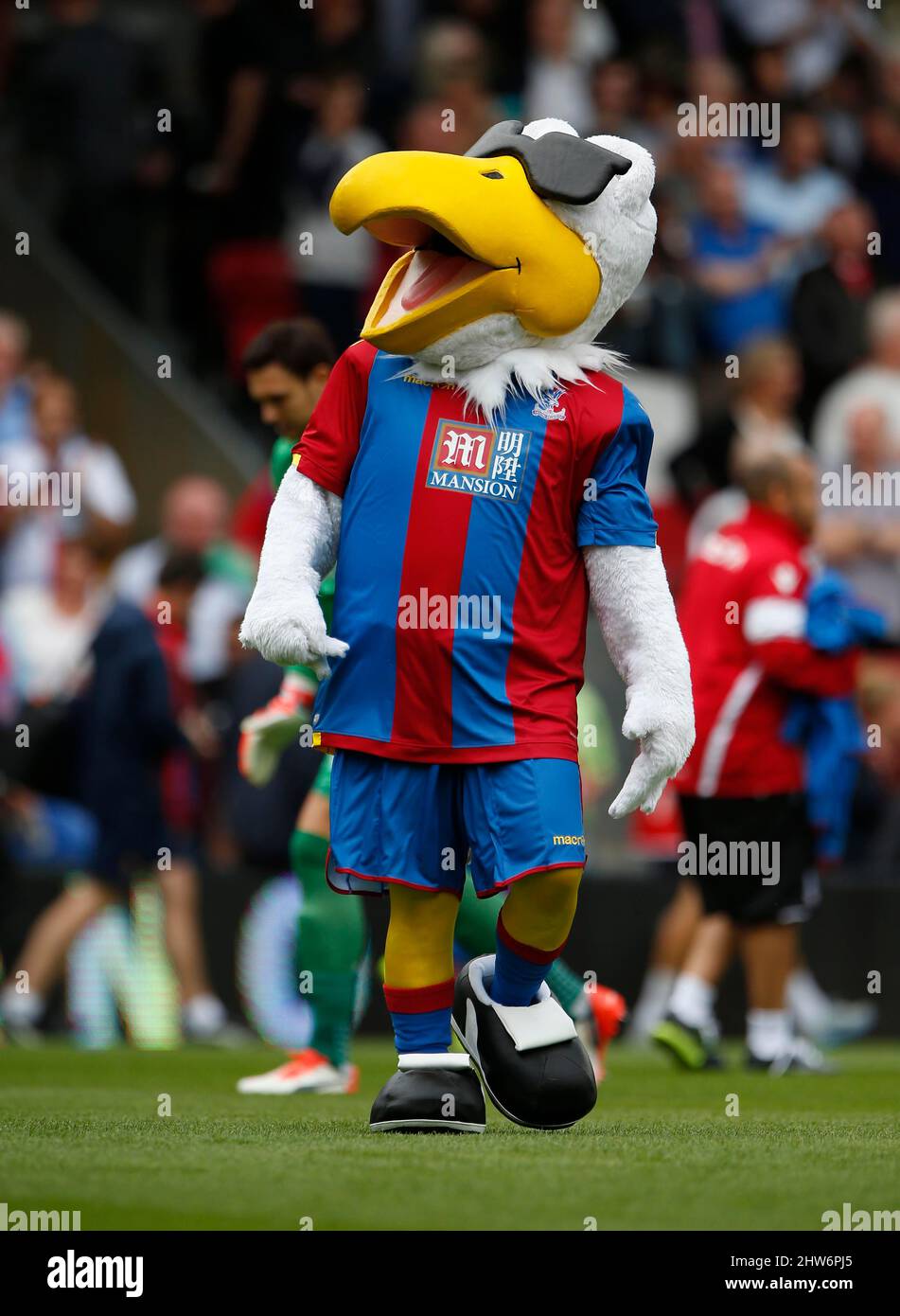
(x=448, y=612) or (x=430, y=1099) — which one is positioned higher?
(x=448, y=612)

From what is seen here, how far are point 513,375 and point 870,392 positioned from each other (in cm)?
706

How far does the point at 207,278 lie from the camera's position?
41.8 feet

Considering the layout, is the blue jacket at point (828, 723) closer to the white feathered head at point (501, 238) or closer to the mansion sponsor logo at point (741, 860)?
the mansion sponsor logo at point (741, 860)

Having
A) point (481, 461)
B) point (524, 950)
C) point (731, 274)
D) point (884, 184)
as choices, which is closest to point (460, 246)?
point (481, 461)

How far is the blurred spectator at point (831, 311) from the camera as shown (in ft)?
Answer: 40.5

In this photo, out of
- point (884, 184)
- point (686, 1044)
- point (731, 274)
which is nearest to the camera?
point (686, 1044)

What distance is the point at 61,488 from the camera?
1148cm

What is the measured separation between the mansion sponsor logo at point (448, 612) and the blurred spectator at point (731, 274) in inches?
301

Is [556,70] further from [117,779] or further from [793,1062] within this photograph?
[793,1062]

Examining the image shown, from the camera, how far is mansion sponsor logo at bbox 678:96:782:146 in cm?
1273

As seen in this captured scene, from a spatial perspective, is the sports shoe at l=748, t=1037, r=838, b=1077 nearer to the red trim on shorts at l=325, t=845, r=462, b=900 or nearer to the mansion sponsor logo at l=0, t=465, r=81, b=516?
the red trim on shorts at l=325, t=845, r=462, b=900
